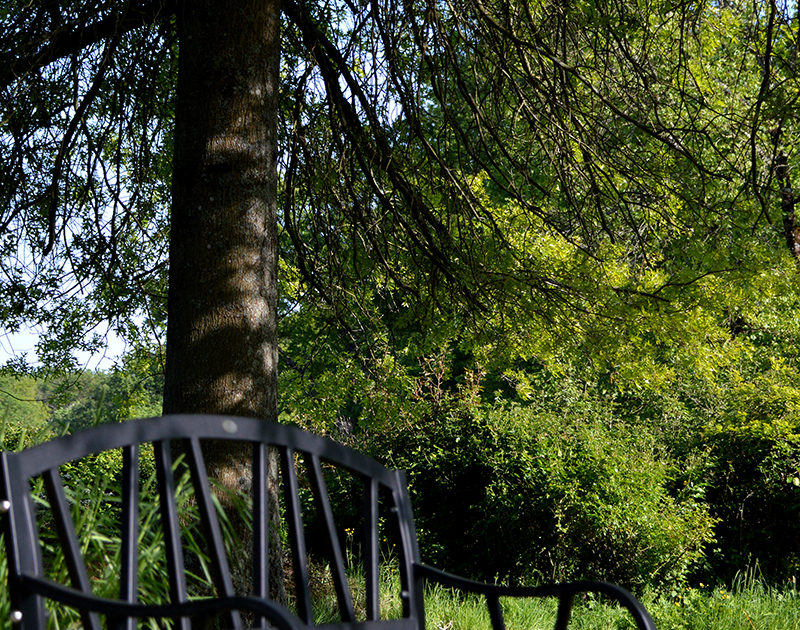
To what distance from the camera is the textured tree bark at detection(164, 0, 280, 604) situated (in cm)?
342

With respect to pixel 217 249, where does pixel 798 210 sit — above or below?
above

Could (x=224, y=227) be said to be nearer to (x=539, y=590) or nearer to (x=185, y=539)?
(x=185, y=539)

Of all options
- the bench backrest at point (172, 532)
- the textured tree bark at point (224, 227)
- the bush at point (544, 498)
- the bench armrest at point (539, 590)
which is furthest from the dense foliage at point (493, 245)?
the bench armrest at point (539, 590)

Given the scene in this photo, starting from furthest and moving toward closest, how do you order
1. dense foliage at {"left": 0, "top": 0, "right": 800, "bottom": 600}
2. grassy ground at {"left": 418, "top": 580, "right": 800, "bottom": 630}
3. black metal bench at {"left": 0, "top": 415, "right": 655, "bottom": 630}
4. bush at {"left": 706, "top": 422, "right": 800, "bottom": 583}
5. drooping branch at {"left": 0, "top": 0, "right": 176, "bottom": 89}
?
bush at {"left": 706, "top": 422, "right": 800, "bottom": 583} → grassy ground at {"left": 418, "top": 580, "right": 800, "bottom": 630} → dense foliage at {"left": 0, "top": 0, "right": 800, "bottom": 600} → drooping branch at {"left": 0, "top": 0, "right": 176, "bottom": 89} → black metal bench at {"left": 0, "top": 415, "right": 655, "bottom": 630}

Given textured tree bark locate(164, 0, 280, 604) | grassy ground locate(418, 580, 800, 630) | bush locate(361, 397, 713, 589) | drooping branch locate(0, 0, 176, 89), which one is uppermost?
drooping branch locate(0, 0, 176, 89)

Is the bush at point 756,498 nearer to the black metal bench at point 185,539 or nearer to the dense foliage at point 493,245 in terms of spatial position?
the dense foliage at point 493,245

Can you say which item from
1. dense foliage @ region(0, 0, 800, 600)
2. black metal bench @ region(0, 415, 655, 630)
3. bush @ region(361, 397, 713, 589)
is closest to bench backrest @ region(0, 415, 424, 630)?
black metal bench @ region(0, 415, 655, 630)

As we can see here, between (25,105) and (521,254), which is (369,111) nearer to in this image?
(521,254)

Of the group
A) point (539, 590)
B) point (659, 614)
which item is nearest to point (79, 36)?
point (539, 590)

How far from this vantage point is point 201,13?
3754 mm

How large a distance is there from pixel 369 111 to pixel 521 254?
178 cm

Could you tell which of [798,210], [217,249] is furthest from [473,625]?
[798,210]

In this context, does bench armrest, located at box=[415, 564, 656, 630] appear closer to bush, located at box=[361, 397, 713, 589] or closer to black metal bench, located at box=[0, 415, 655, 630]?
black metal bench, located at box=[0, 415, 655, 630]

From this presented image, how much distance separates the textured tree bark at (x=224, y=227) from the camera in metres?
3.42
